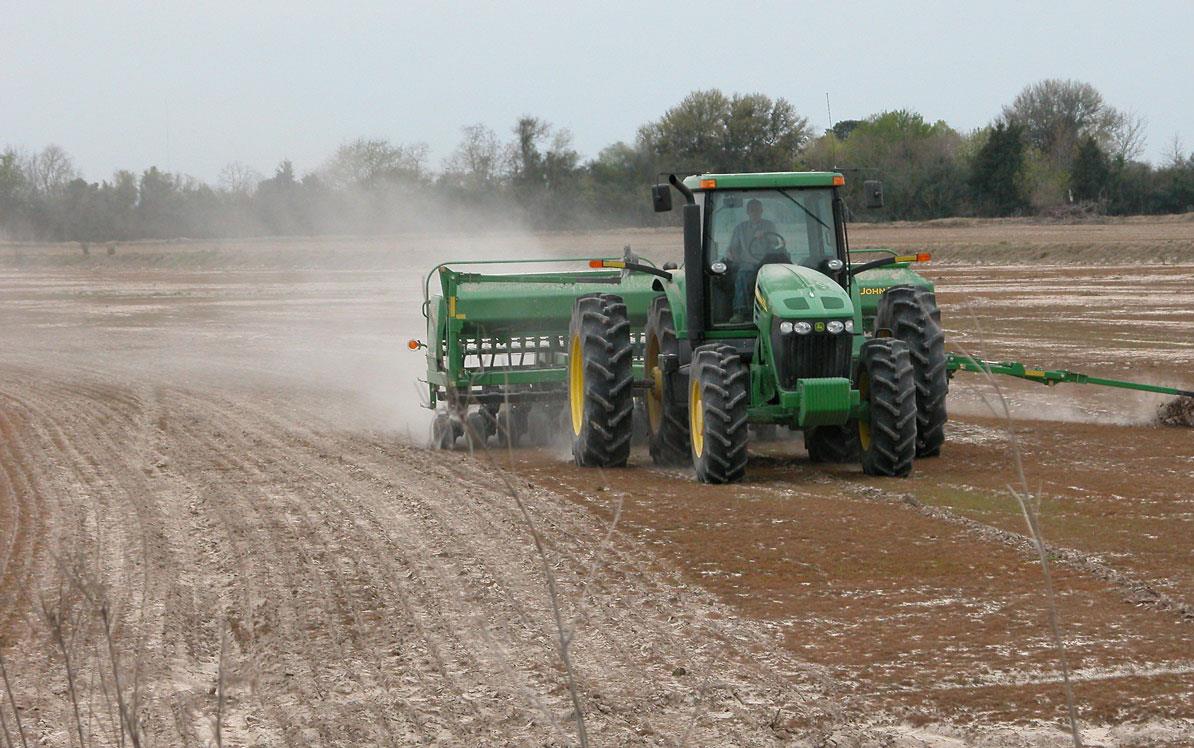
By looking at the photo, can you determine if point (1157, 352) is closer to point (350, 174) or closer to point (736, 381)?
point (736, 381)

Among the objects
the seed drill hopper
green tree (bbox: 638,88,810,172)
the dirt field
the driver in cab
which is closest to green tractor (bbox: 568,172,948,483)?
the driver in cab

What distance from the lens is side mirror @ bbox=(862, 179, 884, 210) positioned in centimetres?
1033

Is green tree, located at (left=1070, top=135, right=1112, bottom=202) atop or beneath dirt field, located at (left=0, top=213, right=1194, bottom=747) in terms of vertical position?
atop

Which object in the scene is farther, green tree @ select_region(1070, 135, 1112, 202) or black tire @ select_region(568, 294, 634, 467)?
green tree @ select_region(1070, 135, 1112, 202)

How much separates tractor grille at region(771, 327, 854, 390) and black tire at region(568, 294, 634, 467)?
1.32m

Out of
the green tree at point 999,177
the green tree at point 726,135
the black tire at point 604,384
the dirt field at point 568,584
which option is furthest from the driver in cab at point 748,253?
the green tree at point 999,177

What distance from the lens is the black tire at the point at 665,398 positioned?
10.8m

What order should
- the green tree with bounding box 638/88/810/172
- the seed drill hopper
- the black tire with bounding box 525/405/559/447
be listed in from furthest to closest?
the green tree with bounding box 638/88/810/172, the black tire with bounding box 525/405/559/447, the seed drill hopper

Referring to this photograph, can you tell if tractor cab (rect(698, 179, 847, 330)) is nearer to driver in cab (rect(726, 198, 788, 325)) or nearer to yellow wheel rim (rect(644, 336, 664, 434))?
driver in cab (rect(726, 198, 788, 325))

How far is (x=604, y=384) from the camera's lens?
10570mm

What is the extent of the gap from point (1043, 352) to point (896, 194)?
119 feet

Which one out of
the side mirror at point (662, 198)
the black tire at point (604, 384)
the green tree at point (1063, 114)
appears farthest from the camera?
the green tree at point (1063, 114)

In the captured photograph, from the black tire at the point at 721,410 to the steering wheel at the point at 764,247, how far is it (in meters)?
0.94

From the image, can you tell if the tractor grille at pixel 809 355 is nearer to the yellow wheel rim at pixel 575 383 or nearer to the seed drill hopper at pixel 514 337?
the yellow wheel rim at pixel 575 383
